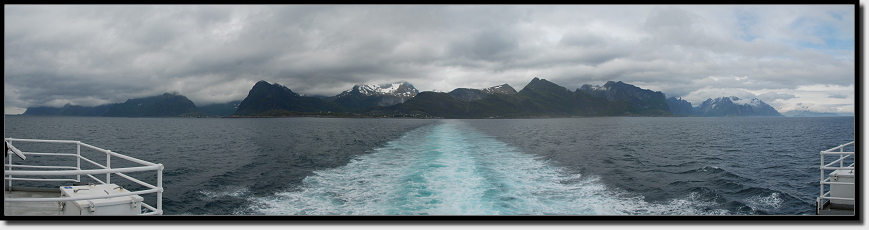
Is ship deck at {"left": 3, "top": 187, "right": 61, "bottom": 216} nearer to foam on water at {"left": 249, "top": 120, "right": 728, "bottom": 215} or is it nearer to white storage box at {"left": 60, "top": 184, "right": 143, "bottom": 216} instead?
white storage box at {"left": 60, "top": 184, "right": 143, "bottom": 216}

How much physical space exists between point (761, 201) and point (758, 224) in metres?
9.29

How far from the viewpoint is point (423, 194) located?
980 centimetres

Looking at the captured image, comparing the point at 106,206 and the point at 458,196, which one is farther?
the point at 458,196

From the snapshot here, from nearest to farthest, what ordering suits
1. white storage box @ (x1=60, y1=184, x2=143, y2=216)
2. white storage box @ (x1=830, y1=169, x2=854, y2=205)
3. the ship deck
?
white storage box @ (x1=60, y1=184, x2=143, y2=216) → the ship deck → white storage box @ (x1=830, y1=169, x2=854, y2=205)

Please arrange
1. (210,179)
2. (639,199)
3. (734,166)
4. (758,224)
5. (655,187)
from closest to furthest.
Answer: (758,224), (639,199), (655,187), (210,179), (734,166)

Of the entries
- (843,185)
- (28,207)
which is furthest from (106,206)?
(843,185)

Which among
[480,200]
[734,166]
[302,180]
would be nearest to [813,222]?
[480,200]

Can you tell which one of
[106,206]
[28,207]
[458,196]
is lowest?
[458,196]

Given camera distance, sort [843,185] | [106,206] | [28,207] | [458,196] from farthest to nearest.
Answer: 1. [458,196]
2. [843,185]
3. [28,207]
4. [106,206]

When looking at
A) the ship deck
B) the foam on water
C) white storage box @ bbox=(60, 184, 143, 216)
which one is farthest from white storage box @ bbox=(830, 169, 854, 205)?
the ship deck

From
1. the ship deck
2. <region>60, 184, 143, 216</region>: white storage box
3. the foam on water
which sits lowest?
the foam on water

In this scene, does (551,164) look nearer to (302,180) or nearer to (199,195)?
(302,180)

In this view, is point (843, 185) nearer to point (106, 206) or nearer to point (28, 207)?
point (106, 206)

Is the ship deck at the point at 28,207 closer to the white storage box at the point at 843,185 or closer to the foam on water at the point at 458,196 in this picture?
the foam on water at the point at 458,196
